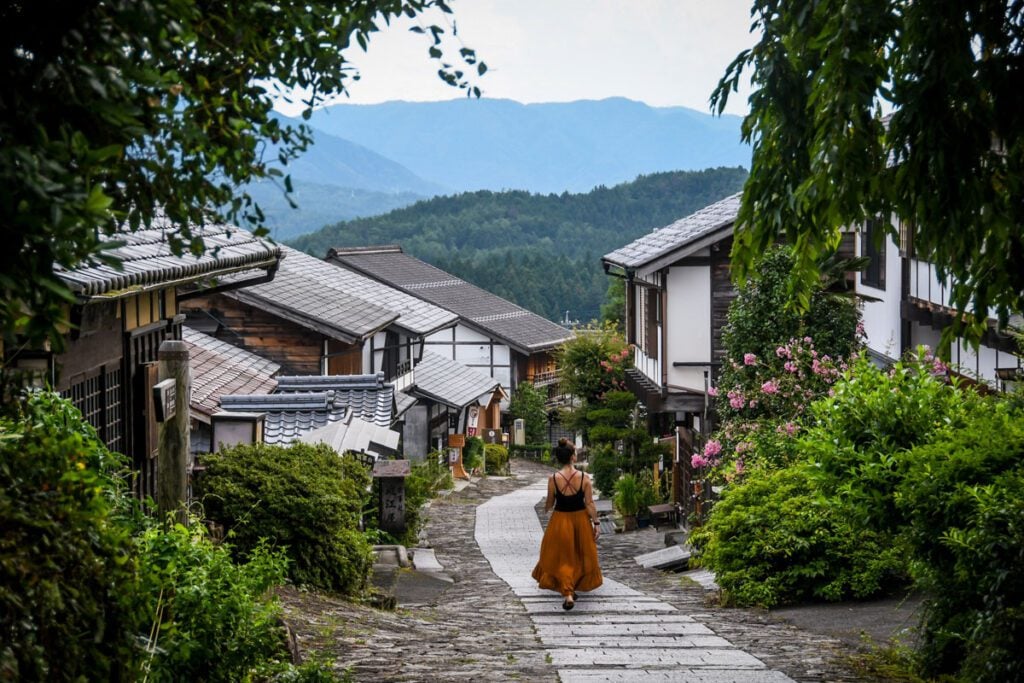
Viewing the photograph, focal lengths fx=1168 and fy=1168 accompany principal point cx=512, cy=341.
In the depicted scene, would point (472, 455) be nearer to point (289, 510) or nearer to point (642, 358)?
point (642, 358)

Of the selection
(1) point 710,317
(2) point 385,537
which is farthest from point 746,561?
(1) point 710,317

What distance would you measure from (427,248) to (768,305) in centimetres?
A: 8892

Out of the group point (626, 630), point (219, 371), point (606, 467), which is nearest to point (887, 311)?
point (606, 467)

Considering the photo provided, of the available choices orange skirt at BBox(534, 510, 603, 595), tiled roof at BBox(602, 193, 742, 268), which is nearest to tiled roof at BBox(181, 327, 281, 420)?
orange skirt at BBox(534, 510, 603, 595)

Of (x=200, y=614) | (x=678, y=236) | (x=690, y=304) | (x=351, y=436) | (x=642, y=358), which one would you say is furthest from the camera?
(x=642, y=358)

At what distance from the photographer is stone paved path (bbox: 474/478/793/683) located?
7801 mm

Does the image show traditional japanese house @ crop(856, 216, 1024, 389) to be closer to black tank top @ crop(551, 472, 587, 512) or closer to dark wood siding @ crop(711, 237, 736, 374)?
dark wood siding @ crop(711, 237, 736, 374)

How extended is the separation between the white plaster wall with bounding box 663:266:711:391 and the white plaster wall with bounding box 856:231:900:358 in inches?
123

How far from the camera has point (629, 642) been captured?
9.46 metres

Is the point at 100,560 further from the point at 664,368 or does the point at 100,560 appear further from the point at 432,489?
the point at 432,489

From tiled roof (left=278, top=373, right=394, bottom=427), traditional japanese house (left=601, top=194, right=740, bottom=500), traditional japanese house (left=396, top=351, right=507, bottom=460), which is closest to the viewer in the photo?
tiled roof (left=278, top=373, right=394, bottom=427)

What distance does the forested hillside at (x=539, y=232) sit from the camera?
95.5 metres

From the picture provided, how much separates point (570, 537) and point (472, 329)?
47.3m

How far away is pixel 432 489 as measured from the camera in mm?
32000
